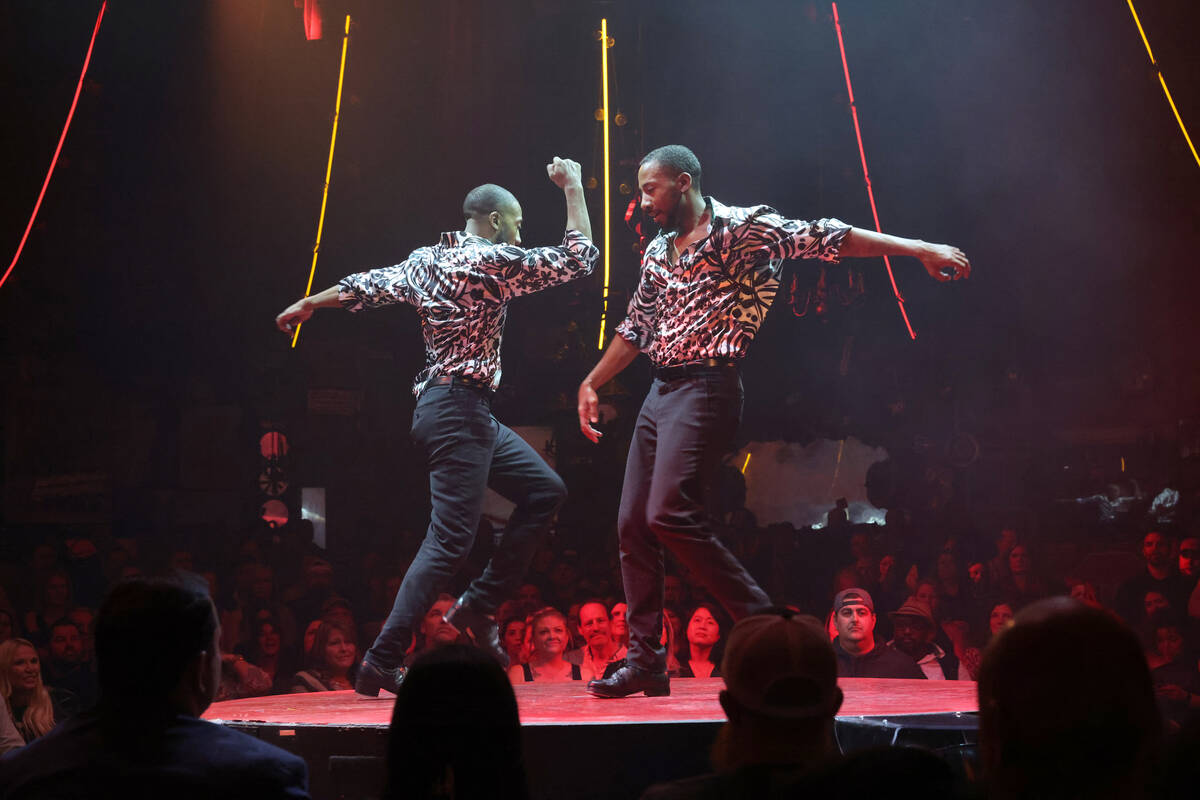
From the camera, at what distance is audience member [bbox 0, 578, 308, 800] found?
A: 144cm

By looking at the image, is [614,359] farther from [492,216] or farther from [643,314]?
[492,216]

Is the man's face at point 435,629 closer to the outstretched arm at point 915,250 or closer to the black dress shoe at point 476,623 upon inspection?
Result: the black dress shoe at point 476,623

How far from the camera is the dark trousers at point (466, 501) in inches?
141

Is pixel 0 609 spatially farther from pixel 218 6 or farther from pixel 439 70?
pixel 439 70

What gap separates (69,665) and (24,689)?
758 millimetres

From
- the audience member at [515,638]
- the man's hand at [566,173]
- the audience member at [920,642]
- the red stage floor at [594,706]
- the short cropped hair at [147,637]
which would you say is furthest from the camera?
the audience member at [515,638]

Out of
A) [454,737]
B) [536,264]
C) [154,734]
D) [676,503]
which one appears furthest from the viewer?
[536,264]

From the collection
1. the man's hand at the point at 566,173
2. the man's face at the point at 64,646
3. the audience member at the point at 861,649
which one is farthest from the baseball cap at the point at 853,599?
the man's face at the point at 64,646

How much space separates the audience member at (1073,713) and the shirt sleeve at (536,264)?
9.06 ft

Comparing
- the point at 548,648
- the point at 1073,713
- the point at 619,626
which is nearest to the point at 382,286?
the point at 548,648

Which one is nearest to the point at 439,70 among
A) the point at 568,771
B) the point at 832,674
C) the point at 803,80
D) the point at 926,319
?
the point at 803,80

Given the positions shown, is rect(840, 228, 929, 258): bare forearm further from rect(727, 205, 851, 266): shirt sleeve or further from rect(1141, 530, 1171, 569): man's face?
rect(1141, 530, 1171, 569): man's face

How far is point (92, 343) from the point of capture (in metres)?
8.52

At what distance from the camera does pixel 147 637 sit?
156 centimetres
